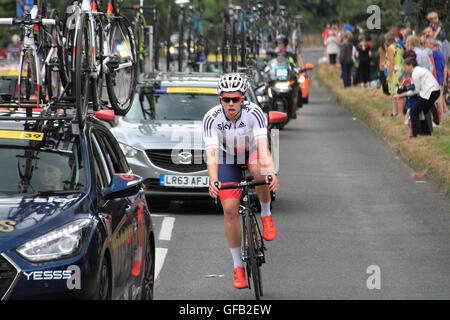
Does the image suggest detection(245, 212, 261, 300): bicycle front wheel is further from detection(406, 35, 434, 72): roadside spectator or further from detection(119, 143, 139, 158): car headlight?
detection(406, 35, 434, 72): roadside spectator

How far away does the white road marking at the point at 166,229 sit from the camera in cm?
1194

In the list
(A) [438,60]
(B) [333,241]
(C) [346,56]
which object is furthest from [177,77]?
(C) [346,56]

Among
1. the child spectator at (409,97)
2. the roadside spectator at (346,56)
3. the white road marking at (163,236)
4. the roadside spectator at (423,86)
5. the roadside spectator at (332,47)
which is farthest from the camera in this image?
the roadside spectator at (332,47)

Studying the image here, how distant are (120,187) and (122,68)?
3.64 m

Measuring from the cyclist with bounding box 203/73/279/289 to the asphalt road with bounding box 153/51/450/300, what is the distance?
0.55m

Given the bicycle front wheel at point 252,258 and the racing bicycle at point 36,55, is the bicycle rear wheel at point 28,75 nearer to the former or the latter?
the racing bicycle at point 36,55

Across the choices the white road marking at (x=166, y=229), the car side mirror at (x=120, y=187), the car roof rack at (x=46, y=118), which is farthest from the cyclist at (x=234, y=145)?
the white road marking at (x=166, y=229)

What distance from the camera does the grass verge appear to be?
17.8 metres

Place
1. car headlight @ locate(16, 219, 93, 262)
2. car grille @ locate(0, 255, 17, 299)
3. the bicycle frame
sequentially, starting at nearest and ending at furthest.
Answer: car grille @ locate(0, 255, 17, 299), car headlight @ locate(16, 219, 93, 262), the bicycle frame

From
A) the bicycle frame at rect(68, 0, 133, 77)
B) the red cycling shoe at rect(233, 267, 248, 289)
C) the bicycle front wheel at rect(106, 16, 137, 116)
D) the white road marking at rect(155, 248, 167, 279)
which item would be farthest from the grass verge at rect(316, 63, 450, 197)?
the red cycling shoe at rect(233, 267, 248, 289)

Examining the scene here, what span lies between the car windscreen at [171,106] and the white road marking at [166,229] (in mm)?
2165

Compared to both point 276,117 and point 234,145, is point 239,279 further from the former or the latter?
point 276,117
